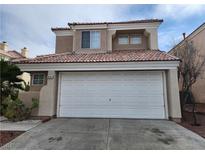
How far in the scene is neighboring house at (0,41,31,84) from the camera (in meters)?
23.1

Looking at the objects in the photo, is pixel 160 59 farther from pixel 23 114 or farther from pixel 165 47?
pixel 23 114

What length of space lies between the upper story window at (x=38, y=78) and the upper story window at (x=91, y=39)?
14.8 feet

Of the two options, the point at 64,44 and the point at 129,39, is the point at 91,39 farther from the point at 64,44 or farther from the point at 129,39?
the point at 129,39

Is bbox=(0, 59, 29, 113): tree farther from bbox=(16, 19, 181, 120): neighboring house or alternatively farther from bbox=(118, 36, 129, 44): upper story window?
bbox=(118, 36, 129, 44): upper story window

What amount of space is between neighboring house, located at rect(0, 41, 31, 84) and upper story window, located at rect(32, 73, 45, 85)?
11.2 metres

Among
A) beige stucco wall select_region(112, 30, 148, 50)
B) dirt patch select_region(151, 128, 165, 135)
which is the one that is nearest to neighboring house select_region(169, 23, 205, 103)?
beige stucco wall select_region(112, 30, 148, 50)

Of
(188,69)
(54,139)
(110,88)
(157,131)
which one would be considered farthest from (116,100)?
(188,69)

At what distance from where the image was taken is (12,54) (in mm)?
25781

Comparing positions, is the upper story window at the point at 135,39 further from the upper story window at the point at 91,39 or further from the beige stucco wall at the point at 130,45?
the upper story window at the point at 91,39

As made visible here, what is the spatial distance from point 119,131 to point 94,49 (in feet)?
27.3

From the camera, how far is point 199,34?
1546cm

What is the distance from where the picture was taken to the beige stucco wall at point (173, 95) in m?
9.30

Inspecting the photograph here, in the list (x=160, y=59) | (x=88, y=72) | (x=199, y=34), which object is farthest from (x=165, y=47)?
(x=88, y=72)

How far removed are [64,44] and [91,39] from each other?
282 centimetres
